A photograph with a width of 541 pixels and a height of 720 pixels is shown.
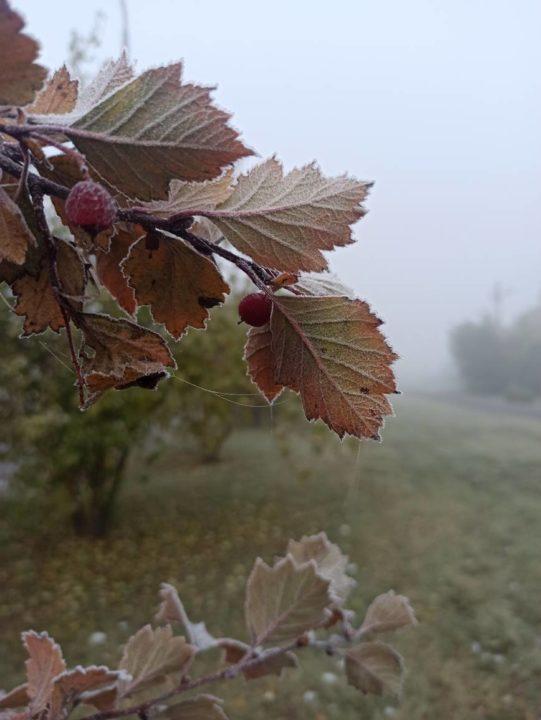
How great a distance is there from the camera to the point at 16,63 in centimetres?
21

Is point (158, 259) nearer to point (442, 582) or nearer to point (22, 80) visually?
point (22, 80)

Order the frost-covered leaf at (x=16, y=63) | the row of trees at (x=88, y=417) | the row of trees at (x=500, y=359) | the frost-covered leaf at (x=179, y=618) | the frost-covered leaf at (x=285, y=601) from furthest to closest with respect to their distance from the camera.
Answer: the row of trees at (x=500, y=359) < the row of trees at (x=88, y=417) < the frost-covered leaf at (x=179, y=618) < the frost-covered leaf at (x=285, y=601) < the frost-covered leaf at (x=16, y=63)

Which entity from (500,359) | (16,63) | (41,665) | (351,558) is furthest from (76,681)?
(500,359)

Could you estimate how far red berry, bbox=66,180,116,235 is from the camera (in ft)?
0.70

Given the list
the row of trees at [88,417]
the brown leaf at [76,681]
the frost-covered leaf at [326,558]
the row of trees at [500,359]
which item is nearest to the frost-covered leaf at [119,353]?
the brown leaf at [76,681]

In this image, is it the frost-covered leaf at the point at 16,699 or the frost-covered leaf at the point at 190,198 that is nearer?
the frost-covered leaf at the point at 190,198

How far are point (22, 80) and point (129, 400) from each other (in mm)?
4336

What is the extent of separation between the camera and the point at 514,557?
400cm

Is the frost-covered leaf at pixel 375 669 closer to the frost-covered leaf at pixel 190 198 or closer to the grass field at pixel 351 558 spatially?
the frost-covered leaf at pixel 190 198

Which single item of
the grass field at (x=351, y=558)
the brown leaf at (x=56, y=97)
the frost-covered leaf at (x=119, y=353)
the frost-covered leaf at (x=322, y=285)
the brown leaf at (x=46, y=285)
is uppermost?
the brown leaf at (x=56, y=97)

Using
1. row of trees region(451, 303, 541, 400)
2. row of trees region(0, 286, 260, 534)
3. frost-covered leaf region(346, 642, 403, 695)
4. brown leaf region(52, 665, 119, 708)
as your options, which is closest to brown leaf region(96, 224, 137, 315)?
brown leaf region(52, 665, 119, 708)

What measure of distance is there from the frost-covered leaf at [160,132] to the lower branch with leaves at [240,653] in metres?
0.39

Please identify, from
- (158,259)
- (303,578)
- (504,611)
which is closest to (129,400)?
(504,611)

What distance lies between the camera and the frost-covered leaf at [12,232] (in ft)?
0.74
